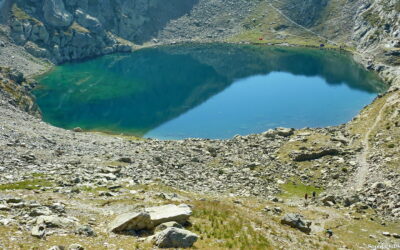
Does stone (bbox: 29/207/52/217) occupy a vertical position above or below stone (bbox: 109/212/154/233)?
below

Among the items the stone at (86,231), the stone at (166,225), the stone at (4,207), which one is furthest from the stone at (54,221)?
the stone at (166,225)

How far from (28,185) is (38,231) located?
48.9 feet

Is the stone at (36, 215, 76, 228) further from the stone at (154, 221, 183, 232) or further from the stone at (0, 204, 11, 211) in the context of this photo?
the stone at (154, 221, 183, 232)

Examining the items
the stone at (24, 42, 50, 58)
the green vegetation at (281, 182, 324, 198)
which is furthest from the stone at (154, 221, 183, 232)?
the stone at (24, 42, 50, 58)

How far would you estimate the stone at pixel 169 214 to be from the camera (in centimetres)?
3164

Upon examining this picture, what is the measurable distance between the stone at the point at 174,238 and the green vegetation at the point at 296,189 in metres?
32.5

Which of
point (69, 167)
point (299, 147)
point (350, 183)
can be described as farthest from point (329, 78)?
point (69, 167)

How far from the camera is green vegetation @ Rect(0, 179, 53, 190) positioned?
1530 inches

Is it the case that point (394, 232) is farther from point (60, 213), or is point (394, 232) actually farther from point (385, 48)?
point (385, 48)

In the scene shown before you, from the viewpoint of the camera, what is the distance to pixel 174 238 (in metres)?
28.4

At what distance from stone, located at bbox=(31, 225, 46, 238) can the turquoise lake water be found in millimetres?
81086

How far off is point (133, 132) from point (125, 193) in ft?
231

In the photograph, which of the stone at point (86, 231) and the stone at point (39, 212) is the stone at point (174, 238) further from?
the stone at point (39, 212)

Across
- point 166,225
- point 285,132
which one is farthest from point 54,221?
point 285,132
